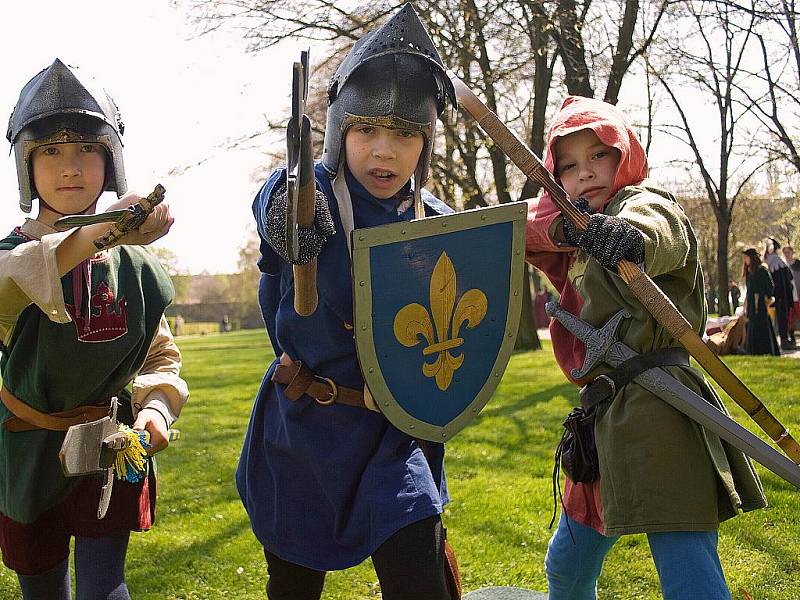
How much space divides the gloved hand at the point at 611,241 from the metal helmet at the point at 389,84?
478 millimetres

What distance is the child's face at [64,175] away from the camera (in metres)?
2.16

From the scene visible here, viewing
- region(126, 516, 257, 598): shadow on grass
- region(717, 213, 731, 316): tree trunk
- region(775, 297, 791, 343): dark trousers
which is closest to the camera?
region(126, 516, 257, 598): shadow on grass

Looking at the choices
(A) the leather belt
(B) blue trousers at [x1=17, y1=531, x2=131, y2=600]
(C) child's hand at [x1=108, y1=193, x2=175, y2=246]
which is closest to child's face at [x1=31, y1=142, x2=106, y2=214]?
(C) child's hand at [x1=108, y1=193, x2=175, y2=246]

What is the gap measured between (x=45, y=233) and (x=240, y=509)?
3.02 meters

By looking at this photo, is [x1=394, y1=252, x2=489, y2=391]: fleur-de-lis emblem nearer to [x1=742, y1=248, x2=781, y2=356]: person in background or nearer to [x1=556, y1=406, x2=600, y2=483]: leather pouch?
[x1=556, y1=406, x2=600, y2=483]: leather pouch

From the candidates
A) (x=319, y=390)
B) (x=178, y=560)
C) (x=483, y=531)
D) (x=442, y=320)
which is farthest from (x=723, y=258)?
(x=319, y=390)

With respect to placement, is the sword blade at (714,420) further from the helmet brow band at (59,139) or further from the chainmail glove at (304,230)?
the helmet brow band at (59,139)

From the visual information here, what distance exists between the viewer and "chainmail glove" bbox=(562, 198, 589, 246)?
2.12m

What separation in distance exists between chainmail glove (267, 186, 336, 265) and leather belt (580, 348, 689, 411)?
871mm

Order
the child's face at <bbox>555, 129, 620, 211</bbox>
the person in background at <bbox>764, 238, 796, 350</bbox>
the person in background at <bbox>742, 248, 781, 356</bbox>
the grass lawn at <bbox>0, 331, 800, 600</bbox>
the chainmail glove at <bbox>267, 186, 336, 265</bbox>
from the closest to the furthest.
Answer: the chainmail glove at <bbox>267, 186, 336, 265</bbox> → the child's face at <bbox>555, 129, 620, 211</bbox> → the grass lawn at <bbox>0, 331, 800, 600</bbox> → the person in background at <bbox>742, 248, 781, 356</bbox> → the person in background at <bbox>764, 238, 796, 350</bbox>

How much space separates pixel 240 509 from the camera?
482 centimetres

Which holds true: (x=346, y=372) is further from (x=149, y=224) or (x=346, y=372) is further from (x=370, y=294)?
(x=149, y=224)

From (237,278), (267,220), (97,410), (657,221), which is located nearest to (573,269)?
(657,221)

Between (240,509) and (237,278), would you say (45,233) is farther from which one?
(237,278)
